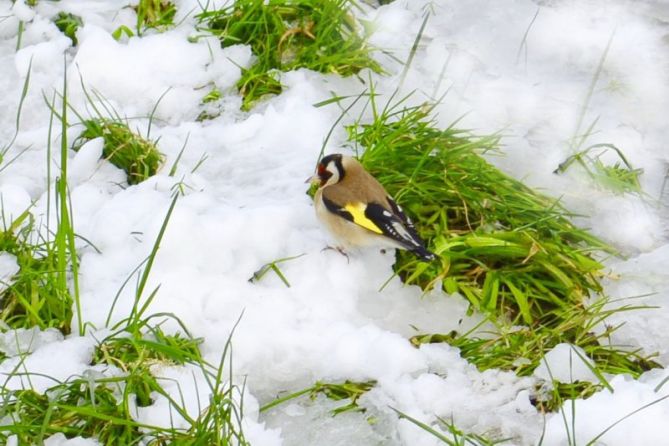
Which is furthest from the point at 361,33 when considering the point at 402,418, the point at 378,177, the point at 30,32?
the point at 402,418

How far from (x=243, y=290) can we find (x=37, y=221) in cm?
102

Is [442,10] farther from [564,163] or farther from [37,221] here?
[37,221]

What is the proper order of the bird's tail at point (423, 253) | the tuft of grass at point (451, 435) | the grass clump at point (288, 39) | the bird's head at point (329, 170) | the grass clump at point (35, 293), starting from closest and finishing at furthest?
the tuft of grass at point (451, 435) < the grass clump at point (35, 293) < the bird's tail at point (423, 253) < the bird's head at point (329, 170) < the grass clump at point (288, 39)

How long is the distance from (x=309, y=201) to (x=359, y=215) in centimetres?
47

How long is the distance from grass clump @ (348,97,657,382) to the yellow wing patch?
0.27 metres

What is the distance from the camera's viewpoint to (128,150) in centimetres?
464

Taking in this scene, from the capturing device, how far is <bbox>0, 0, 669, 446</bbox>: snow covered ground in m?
3.51

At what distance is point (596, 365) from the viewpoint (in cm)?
371

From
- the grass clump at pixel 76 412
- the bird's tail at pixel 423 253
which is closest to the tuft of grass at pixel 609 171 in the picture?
the bird's tail at pixel 423 253

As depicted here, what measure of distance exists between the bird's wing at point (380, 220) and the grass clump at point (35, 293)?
4.18 ft

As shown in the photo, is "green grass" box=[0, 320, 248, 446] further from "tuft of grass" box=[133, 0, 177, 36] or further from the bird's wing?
"tuft of grass" box=[133, 0, 177, 36]

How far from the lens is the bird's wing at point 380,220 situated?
4022 mm

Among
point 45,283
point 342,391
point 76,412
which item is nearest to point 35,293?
point 45,283

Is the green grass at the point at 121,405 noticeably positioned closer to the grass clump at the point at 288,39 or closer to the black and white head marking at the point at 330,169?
the black and white head marking at the point at 330,169
